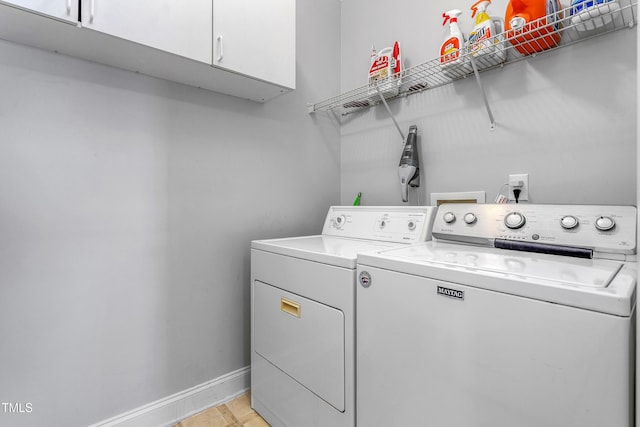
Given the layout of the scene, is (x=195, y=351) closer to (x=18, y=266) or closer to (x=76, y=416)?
(x=76, y=416)

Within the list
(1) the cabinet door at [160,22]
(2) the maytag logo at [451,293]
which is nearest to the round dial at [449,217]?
(2) the maytag logo at [451,293]

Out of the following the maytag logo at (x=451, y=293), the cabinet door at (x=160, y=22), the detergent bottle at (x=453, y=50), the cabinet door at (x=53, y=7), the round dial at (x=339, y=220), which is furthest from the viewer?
the round dial at (x=339, y=220)

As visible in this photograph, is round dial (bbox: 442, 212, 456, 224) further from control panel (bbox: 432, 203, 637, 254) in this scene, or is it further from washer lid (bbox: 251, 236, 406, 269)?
washer lid (bbox: 251, 236, 406, 269)

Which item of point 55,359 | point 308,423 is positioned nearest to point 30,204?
point 55,359

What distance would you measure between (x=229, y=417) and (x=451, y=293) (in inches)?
53.5

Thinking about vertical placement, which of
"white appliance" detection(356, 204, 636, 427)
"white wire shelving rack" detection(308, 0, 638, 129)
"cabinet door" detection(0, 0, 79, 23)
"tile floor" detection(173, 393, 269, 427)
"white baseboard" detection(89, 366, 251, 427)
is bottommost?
"tile floor" detection(173, 393, 269, 427)

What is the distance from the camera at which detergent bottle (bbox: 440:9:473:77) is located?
144 centimetres

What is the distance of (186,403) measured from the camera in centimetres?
157

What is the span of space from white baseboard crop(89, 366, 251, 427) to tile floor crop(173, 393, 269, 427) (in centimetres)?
3

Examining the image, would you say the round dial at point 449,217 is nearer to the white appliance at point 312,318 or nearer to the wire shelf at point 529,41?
the white appliance at point 312,318

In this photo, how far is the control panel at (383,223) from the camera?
1.45m

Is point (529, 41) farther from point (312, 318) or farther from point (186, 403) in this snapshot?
point (186, 403)

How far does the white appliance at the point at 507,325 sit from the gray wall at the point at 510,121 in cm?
33

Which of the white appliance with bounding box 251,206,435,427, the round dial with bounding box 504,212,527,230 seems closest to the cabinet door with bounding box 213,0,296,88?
the white appliance with bounding box 251,206,435,427
